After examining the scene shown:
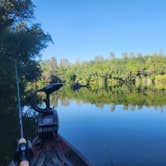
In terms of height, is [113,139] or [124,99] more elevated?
[113,139]

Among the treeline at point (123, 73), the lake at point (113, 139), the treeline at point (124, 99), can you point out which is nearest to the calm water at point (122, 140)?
the lake at point (113, 139)

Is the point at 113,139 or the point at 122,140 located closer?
the point at 122,140

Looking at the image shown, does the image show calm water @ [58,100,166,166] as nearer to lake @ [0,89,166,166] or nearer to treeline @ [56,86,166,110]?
lake @ [0,89,166,166]

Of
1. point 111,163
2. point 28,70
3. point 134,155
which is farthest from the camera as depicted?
point 28,70

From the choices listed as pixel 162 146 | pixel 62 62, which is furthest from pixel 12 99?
pixel 62 62

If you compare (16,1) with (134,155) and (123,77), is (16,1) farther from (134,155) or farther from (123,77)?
(123,77)

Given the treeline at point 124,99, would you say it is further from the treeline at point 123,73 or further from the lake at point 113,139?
the treeline at point 123,73

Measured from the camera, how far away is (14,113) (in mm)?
12273

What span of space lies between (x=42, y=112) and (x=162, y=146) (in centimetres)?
697

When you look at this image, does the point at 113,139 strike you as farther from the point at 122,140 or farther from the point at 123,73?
the point at 123,73

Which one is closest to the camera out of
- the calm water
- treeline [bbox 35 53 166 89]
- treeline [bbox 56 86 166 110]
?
the calm water

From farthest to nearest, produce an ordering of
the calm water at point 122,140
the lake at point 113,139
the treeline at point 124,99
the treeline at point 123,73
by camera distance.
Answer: the treeline at point 123,73 < the treeline at point 124,99 < the calm water at point 122,140 < the lake at point 113,139

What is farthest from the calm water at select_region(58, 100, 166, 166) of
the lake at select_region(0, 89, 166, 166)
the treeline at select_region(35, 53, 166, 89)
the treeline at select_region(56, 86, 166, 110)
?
the treeline at select_region(35, 53, 166, 89)

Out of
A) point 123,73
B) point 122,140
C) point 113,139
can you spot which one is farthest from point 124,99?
point 123,73
